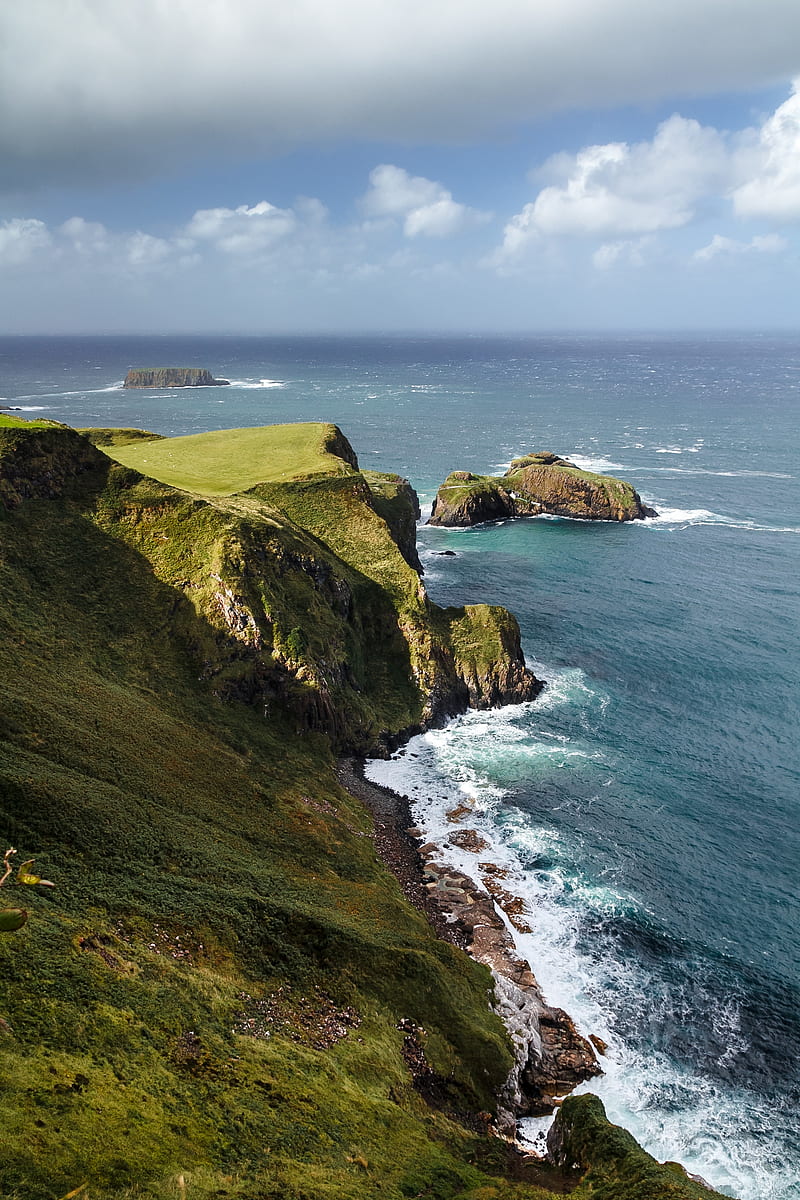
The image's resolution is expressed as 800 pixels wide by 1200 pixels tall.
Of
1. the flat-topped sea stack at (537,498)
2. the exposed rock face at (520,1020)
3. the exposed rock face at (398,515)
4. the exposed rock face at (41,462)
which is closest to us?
the exposed rock face at (520,1020)

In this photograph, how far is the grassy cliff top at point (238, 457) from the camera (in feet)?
274

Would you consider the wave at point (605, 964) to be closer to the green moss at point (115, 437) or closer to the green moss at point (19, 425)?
the green moss at point (19, 425)

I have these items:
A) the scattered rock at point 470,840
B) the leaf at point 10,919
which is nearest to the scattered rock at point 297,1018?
the scattered rock at point 470,840

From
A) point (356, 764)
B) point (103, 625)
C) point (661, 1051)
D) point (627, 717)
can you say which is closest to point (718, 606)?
point (627, 717)

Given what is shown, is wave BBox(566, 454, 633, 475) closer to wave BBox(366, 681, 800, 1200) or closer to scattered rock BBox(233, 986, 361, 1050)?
wave BBox(366, 681, 800, 1200)

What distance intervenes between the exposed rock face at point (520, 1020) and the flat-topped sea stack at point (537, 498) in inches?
3403

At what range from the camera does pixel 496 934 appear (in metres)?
43.9

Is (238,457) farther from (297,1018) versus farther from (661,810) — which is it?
(297,1018)

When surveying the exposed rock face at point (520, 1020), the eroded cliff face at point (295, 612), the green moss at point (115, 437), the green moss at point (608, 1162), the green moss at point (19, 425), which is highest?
the green moss at point (115, 437)

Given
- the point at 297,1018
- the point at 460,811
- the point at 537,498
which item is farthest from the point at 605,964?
the point at 537,498

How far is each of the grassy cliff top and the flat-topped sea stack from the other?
81.9ft

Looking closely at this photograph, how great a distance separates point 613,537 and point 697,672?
49.1 metres

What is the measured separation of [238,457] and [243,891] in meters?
71.3

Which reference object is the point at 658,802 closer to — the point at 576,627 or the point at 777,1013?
the point at 777,1013
